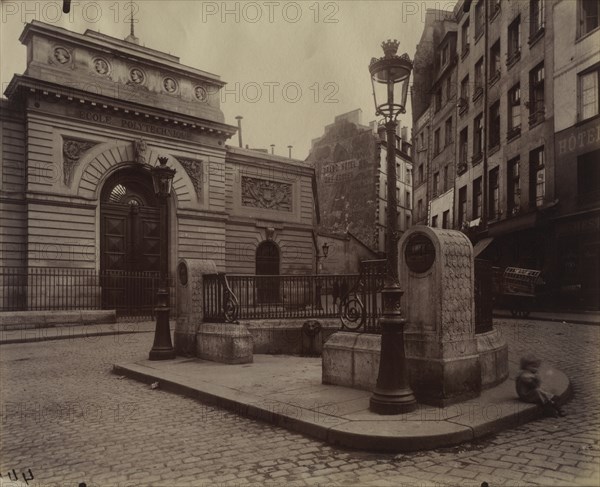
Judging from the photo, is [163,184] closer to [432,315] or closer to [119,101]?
[432,315]

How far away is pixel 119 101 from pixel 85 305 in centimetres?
917

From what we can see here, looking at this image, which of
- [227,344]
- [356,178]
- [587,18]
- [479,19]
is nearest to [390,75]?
[227,344]

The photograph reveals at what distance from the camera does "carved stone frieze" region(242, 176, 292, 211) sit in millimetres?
29266

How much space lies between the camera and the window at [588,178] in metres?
16.5

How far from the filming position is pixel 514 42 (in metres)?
23.6

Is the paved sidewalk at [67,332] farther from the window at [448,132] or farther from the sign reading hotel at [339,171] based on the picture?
the sign reading hotel at [339,171]

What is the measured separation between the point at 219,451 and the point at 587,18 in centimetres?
1558


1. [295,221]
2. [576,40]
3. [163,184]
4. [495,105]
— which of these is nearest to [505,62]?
[495,105]

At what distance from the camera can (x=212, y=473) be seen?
13.4 feet

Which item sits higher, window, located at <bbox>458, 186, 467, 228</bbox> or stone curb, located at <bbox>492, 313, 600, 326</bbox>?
window, located at <bbox>458, 186, 467, 228</bbox>

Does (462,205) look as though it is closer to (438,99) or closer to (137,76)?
(438,99)

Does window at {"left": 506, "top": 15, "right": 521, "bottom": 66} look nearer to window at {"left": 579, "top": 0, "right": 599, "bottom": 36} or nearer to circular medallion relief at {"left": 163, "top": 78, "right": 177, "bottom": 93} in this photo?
window at {"left": 579, "top": 0, "right": 599, "bottom": 36}

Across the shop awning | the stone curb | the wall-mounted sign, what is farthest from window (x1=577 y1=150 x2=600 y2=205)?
Answer: the wall-mounted sign

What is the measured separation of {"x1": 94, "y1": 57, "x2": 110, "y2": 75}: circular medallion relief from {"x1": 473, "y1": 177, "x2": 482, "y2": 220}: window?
19879 millimetres
